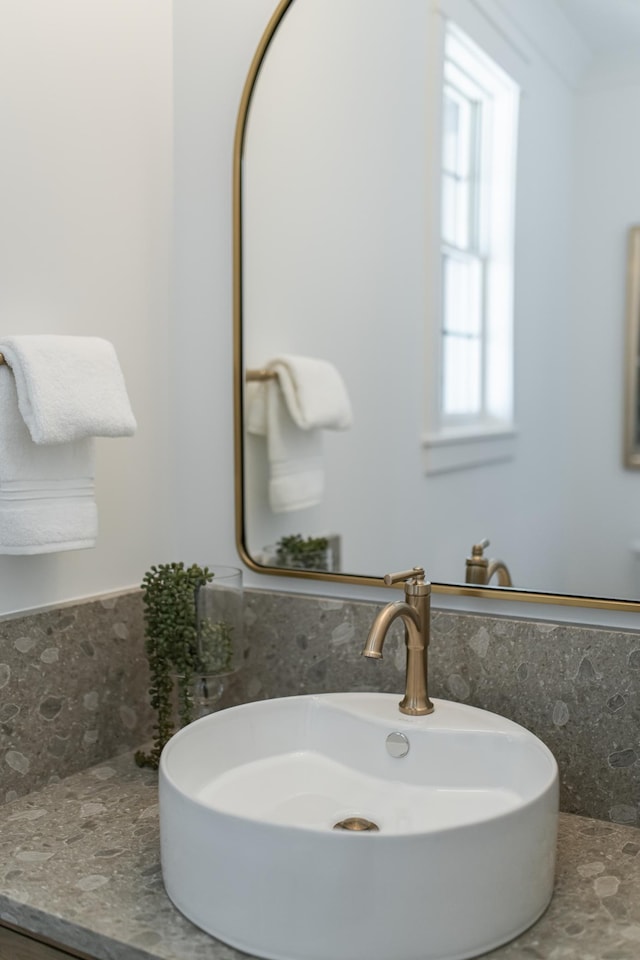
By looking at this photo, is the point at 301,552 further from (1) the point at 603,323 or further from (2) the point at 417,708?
(1) the point at 603,323

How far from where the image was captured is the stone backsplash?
121 cm

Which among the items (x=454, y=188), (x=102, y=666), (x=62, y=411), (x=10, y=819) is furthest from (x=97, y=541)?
(x=454, y=188)

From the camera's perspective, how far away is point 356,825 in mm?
1122

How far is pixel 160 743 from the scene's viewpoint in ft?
4.59

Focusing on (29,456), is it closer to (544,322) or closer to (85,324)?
Answer: (85,324)

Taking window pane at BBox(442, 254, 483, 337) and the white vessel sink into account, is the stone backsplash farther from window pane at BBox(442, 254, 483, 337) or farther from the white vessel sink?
window pane at BBox(442, 254, 483, 337)

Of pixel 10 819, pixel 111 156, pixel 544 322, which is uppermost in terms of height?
pixel 111 156

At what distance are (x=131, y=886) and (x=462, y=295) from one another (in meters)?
0.86

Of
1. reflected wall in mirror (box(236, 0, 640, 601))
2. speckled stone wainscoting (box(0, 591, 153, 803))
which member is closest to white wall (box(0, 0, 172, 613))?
speckled stone wainscoting (box(0, 591, 153, 803))

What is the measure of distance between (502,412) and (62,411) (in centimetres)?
59

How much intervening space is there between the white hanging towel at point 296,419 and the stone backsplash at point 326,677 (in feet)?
0.56

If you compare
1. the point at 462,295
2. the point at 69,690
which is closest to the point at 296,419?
the point at 462,295

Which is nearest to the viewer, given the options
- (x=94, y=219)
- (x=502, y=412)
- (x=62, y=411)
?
(x=62, y=411)

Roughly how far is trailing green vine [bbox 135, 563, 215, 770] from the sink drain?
33 centimetres
